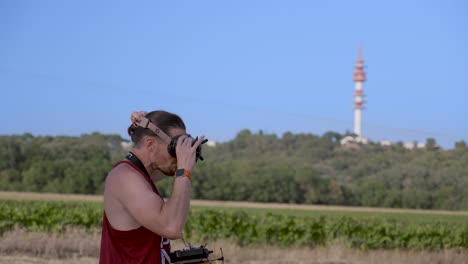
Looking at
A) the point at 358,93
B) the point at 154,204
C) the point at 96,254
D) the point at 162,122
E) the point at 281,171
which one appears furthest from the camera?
the point at 358,93

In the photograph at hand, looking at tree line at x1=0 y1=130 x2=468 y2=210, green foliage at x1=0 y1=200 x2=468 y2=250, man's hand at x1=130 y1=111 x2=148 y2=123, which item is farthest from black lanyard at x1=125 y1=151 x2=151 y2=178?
tree line at x1=0 y1=130 x2=468 y2=210

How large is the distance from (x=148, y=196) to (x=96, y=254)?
555 inches

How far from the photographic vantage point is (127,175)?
3.62 meters

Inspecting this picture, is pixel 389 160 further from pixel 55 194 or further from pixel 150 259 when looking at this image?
pixel 150 259

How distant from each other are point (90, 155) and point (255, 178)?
13475 mm

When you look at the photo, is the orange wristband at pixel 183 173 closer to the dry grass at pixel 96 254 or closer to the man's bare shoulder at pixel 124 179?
the man's bare shoulder at pixel 124 179

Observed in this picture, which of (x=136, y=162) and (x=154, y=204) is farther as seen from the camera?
(x=136, y=162)

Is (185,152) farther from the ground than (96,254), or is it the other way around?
(185,152)

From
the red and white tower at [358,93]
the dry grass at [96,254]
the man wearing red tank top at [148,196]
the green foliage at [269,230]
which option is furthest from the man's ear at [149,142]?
the red and white tower at [358,93]

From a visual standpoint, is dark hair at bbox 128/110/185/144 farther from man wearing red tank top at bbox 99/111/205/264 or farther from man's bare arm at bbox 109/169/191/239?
man's bare arm at bbox 109/169/191/239

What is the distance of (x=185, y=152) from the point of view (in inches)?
142

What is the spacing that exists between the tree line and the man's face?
42763 millimetres

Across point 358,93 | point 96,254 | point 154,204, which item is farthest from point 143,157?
point 358,93

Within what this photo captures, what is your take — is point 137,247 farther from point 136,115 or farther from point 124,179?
point 136,115
